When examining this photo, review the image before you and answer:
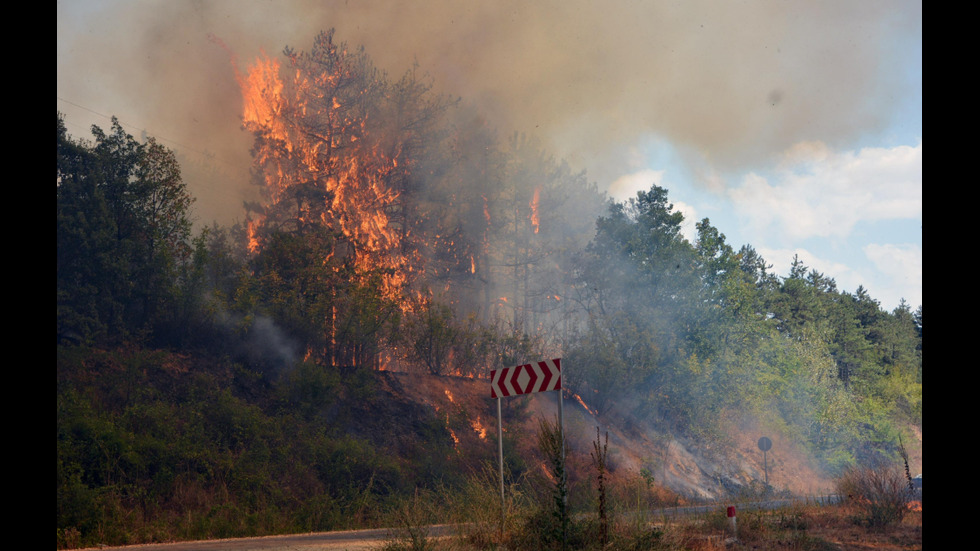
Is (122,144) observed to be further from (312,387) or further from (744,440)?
(744,440)

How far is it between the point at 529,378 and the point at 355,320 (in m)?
20.2

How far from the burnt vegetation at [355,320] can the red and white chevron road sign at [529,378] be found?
3.62 metres

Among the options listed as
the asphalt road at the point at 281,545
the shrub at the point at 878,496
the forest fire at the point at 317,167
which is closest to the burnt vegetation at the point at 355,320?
the forest fire at the point at 317,167

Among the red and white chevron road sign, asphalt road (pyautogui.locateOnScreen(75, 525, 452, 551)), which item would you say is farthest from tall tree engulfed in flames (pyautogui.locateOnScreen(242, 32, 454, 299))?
the red and white chevron road sign

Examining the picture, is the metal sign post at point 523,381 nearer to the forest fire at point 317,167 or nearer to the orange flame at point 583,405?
the forest fire at point 317,167

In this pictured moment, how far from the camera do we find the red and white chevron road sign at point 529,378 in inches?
476

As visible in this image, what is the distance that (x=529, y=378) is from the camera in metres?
12.7

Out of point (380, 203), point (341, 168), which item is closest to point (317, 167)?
point (341, 168)

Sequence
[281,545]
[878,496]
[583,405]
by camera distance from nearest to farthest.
Answer: [281,545] → [878,496] → [583,405]

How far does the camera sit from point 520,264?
47.4 m

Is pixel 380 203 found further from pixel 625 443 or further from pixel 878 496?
pixel 878 496

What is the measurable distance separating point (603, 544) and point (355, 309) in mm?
23224

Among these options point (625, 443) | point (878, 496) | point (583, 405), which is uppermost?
point (878, 496)
